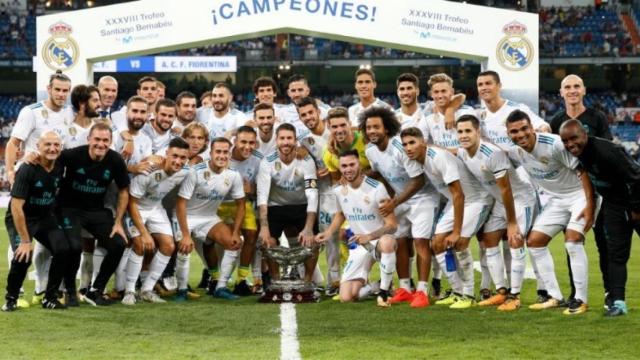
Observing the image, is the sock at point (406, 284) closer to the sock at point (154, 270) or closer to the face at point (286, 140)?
the face at point (286, 140)

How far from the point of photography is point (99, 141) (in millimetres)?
8031

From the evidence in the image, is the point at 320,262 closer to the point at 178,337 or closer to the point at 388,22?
the point at 388,22

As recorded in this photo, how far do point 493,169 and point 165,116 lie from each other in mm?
3286

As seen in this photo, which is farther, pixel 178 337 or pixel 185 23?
pixel 185 23

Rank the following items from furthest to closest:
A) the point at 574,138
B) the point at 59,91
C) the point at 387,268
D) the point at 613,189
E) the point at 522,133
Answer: the point at 59,91, the point at 387,268, the point at 522,133, the point at 613,189, the point at 574,138

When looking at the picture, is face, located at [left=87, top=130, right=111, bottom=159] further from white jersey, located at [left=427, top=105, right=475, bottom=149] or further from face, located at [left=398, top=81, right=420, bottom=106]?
white jersey, located at [left=427, top=105, right=475, bottom=149]

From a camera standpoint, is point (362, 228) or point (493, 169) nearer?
point (493, 169)

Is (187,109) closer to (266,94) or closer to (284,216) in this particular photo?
(266,94)

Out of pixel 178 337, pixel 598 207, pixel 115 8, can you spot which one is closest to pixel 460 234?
pixel 598 207

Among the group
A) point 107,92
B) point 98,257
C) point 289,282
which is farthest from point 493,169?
point 107,92

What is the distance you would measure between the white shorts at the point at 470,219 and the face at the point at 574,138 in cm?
147

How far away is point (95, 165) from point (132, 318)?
1493 millimetres

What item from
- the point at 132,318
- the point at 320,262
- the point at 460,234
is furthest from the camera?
the point at 320,262

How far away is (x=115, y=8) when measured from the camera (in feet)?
37.1
